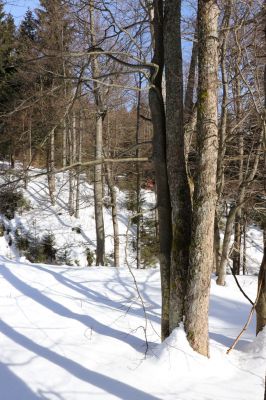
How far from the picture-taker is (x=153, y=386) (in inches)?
143

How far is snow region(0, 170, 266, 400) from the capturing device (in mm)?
3582

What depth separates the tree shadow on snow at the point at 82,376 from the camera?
11.4 feet

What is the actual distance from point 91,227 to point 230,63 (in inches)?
474

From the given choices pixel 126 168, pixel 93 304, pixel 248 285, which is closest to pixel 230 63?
pixel 248 285

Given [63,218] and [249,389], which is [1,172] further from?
[63,218]

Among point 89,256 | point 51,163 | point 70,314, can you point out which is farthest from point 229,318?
point 89,256

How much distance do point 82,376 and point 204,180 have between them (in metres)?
2.16

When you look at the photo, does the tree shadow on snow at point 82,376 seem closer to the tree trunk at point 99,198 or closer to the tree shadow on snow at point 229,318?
the tree shadow on snow at point 229,318

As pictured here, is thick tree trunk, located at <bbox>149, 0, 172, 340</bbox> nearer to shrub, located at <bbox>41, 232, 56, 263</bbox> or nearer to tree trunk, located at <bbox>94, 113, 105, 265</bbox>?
tree trunk, located at <bbox>94, 113, 105, 265</bbox>

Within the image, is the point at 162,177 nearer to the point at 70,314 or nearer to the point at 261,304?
the point at 261,304

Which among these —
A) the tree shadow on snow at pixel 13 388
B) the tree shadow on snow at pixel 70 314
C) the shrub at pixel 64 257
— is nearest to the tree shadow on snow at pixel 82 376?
the tree shadow on snow at pixel 13 388

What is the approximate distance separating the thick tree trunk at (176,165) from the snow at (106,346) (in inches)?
19.2

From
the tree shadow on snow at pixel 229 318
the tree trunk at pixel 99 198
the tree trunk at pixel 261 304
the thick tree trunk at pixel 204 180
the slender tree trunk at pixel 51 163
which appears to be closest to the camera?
the thick tree trunk at pixel 204 180

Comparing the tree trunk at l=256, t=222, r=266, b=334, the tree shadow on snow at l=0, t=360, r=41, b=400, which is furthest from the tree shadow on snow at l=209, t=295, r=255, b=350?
the tree shadow on snow at l=0, t=360, r=41, b=400
